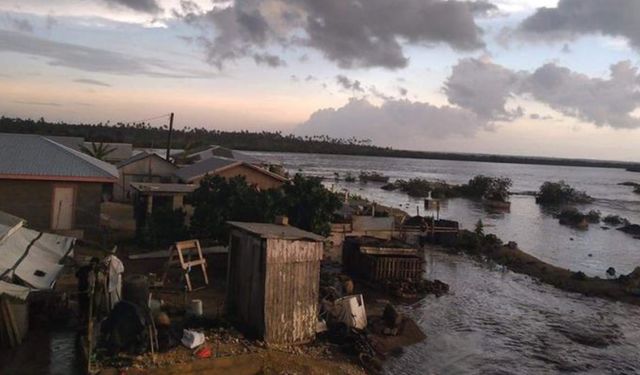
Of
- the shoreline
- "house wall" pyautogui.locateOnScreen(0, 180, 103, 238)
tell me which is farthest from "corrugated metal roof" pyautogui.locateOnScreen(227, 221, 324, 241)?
the shoreline

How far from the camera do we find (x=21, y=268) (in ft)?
45.1

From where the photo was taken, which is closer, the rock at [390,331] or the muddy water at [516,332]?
the muddy water at [516,332]

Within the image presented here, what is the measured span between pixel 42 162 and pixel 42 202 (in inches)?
62.9

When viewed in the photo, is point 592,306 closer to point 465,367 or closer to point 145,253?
point 465,367

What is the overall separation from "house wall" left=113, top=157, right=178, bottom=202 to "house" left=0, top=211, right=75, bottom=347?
17868mm

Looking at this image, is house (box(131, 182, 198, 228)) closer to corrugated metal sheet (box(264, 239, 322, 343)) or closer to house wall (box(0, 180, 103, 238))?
house wall (box(0, 180, 103, 238))

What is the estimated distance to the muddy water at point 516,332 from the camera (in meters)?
15.3

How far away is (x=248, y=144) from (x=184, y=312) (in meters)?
177

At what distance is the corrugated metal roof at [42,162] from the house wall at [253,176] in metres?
9.00

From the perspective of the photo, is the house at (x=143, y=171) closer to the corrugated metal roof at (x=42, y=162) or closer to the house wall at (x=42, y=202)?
the corrugated metal roof at (x=42, y=162)

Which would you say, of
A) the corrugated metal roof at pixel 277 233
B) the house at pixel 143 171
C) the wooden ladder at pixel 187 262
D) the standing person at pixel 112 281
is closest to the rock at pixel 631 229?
the house at pixel 143 171

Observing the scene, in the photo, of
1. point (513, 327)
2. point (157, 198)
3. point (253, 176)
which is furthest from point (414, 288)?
point (253, 176)

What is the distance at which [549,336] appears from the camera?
1842 centimetres

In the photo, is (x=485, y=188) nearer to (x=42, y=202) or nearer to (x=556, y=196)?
(x=556, y=196)
